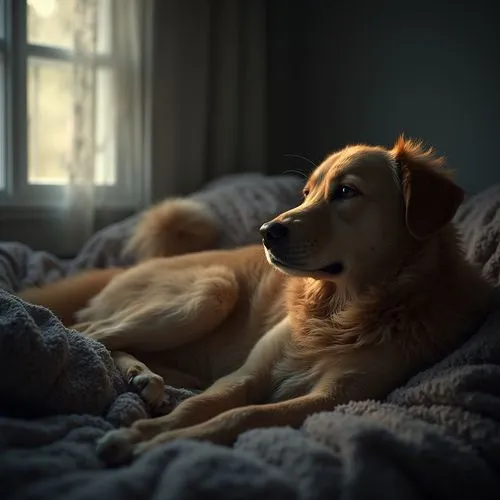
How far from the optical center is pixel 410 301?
124 centimetres

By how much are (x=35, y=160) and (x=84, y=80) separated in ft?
1.44

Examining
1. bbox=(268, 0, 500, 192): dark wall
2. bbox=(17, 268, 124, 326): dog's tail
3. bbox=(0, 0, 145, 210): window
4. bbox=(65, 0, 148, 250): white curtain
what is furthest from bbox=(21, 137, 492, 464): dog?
bbox=(0, 0, 145, 210): window

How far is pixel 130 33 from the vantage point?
2.81m

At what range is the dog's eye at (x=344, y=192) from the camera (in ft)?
4.25

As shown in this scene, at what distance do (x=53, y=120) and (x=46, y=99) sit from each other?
96 millimetres

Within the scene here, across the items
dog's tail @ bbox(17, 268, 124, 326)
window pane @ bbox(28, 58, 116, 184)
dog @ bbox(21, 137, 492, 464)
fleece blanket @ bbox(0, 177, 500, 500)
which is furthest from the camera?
window pane @ bbox(28, 58, 116, 184)

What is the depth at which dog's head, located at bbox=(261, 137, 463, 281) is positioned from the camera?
124 centimetres

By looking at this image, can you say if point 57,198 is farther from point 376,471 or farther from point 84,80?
point 376,471

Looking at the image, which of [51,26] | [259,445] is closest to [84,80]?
[51,26]

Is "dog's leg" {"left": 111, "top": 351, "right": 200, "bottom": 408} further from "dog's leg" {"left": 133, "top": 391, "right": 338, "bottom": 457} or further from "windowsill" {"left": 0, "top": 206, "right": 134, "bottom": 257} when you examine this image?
"windowsill" {"left": 0, "top": 206, "right": 134, "bottom": 257}

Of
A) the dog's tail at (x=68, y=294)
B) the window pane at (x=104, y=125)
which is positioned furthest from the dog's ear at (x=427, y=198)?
the window pane at (x=104, y=125)

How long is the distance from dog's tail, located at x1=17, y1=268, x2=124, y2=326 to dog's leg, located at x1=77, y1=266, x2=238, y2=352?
0.05 meters

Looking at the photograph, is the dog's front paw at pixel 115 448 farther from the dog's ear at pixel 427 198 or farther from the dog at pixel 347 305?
the dog's ear at pixel 427 198

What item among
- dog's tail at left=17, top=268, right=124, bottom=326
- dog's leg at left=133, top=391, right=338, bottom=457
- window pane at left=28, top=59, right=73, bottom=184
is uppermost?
window pane at left=28, top=59, right=73, bottom=184
